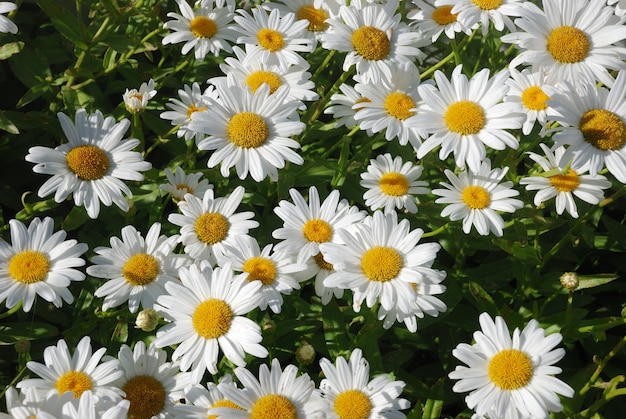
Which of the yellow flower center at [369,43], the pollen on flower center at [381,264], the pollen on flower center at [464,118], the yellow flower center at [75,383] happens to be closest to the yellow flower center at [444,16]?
the yellow flower center at [369,43]


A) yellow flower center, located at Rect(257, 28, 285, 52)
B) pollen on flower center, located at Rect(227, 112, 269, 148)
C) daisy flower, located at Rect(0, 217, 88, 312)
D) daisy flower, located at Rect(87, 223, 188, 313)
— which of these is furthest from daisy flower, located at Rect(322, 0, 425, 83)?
daisy flower, located at Rect(0, 217, 88, 312)

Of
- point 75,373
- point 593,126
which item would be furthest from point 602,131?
point 75,373

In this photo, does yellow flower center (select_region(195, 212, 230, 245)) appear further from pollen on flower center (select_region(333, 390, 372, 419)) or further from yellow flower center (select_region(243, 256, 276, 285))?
pollen on flower center (select_region(333, 390, 372, 419))

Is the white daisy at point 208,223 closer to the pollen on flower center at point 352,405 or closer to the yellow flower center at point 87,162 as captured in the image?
the yellow flower center at point 87,162

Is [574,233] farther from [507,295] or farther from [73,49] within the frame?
[73,49]

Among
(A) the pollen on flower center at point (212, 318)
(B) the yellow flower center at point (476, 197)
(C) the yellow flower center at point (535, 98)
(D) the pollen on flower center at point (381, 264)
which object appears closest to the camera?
(A) the pollen on flower center at point (212, 318)

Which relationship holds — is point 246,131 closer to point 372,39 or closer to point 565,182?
point 372,39
